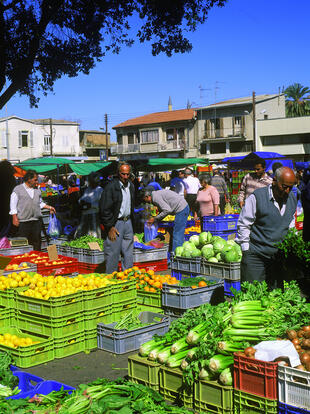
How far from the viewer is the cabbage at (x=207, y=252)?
307 inches

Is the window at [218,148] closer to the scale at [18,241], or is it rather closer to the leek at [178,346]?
the scale at [18,241]

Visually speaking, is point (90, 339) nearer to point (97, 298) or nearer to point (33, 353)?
point (97, 298)

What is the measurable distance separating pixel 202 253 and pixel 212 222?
122 inches

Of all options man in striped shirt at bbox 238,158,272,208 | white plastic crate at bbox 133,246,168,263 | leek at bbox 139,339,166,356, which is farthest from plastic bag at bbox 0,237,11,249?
leek at bbox 139,339,166,356

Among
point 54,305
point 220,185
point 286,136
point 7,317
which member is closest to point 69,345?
point 54,305

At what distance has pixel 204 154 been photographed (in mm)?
63188

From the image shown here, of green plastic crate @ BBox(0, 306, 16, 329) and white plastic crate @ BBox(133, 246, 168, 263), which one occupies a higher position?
white plastic crate @ BBox(133, 246, 168, 263)

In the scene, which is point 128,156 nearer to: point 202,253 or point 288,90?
point 288,90

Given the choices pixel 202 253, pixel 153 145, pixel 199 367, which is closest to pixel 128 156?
pixel 153 145

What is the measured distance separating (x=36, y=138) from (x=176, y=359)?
65.0m

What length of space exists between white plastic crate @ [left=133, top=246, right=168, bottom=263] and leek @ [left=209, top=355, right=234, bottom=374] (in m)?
5.32

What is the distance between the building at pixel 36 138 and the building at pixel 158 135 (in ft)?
21.0

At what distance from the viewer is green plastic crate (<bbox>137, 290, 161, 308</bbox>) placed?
20.5 ft

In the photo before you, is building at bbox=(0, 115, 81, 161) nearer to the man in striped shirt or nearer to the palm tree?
the palm tree
